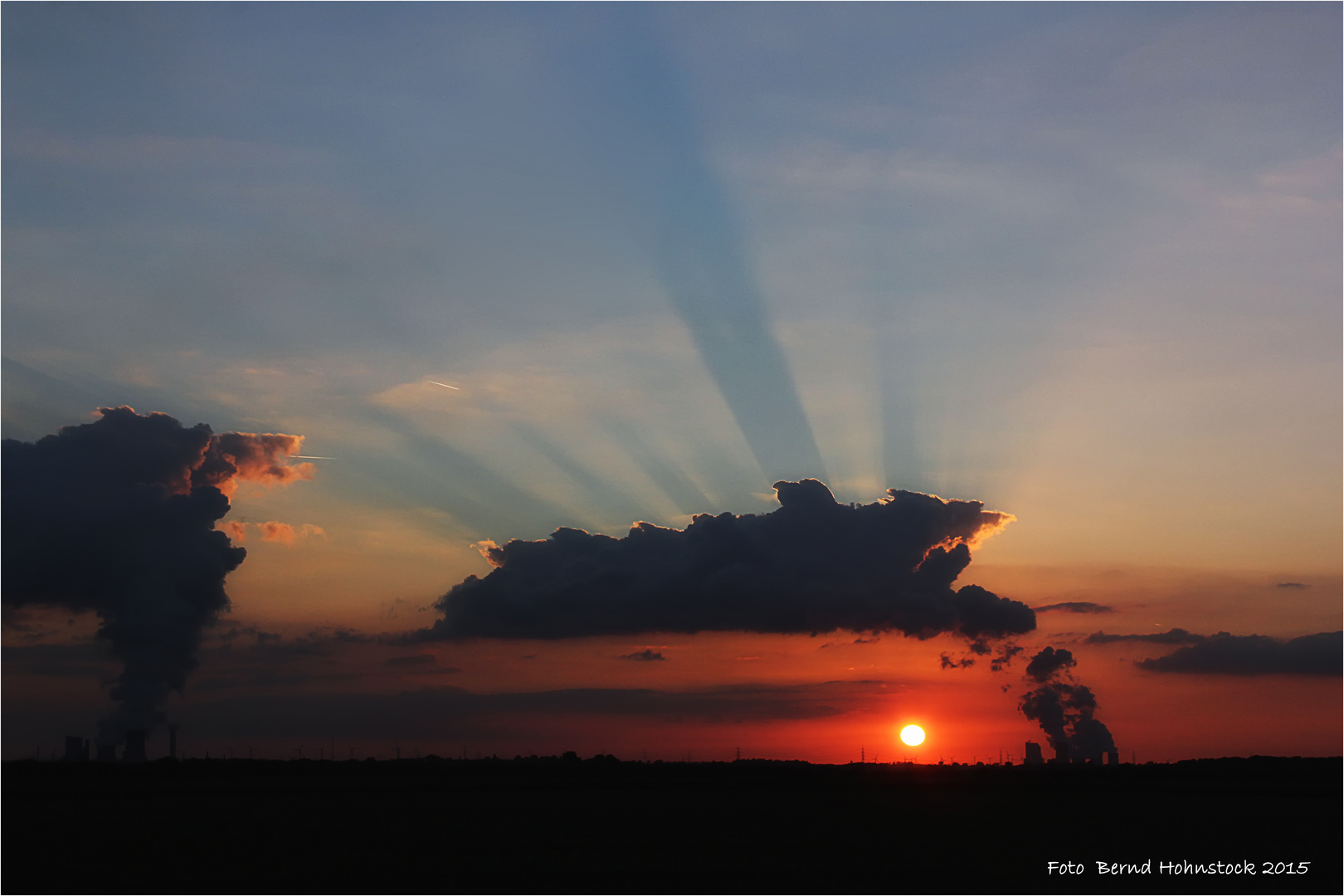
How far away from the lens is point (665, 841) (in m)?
63.8

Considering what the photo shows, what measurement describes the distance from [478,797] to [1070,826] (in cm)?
5596

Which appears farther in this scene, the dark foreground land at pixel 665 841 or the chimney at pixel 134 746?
the chimney at pixel 134 746

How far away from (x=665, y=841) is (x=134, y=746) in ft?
505

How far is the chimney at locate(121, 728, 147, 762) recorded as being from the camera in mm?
184625

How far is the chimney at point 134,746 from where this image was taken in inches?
7269

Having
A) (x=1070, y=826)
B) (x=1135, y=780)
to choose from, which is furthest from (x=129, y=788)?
(x=1135, y=780)

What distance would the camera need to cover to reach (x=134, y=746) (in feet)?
606

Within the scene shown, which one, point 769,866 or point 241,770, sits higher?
point 769,866

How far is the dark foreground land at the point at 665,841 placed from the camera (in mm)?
48469

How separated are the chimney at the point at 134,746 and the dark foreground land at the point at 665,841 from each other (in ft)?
248

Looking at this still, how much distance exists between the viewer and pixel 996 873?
50750 mm

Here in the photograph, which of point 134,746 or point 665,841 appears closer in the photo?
point 665,841

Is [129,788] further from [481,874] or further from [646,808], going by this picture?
[481,874]

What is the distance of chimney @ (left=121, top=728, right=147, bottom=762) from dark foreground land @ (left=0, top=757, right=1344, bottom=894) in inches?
2970
